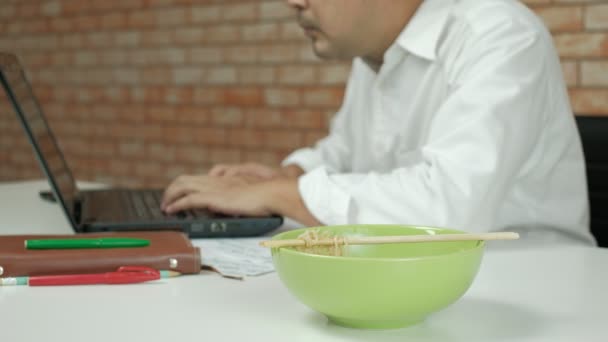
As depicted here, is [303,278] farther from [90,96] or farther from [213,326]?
[90,96]

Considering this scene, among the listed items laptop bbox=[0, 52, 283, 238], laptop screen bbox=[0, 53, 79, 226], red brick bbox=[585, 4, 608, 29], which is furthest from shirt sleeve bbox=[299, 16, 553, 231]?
red brick bbox=[585, 4, 608, 29]

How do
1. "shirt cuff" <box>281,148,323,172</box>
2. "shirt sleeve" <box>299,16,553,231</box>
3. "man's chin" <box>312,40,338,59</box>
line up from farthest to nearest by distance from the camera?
"shirt cuff" <box>281,148,323,172</box> → "man's chin" <box>312,40,338,59</box> → "shirt sleeve" <box>299,16,553,231</box>

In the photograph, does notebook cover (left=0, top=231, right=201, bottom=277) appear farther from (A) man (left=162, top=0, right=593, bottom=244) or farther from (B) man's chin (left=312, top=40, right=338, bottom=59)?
(B) man's chin (left=312, top=40, right=338, bottom=59)

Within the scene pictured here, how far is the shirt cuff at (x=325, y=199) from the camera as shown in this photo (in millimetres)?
1301

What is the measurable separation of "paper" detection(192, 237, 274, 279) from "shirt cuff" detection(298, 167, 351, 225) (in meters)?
0.11

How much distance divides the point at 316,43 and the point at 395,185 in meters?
0.40

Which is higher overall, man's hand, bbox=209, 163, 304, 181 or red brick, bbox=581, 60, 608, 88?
red brick, bbox=581, 60, 608, 88

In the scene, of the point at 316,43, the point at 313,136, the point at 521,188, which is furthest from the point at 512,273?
the point at 313,136

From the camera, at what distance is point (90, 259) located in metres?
0.93

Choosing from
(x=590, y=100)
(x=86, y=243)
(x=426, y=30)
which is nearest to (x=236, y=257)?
(x=86, y=243)

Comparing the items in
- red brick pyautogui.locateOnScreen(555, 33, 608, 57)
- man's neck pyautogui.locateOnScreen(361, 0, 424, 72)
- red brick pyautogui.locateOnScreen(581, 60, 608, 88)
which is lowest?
red brick pyautogui.locateOnScreen(581, 60, 608, 88)

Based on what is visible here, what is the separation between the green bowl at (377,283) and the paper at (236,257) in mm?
241

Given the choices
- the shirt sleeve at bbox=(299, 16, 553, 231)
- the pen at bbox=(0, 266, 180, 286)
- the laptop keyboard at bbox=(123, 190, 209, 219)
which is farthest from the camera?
the laptop keyboard at bbox=(123, 190, 209, 219)

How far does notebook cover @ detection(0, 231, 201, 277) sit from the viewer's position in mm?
918
